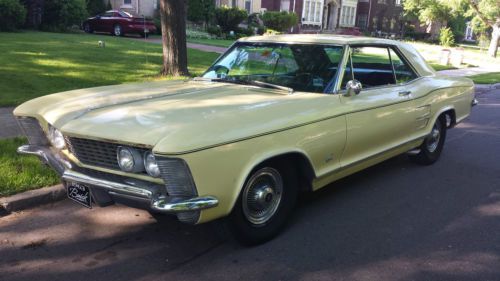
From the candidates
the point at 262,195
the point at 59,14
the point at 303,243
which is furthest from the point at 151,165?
the point at 59,14

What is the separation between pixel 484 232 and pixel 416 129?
1507mm

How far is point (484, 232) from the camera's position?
14.5 feet

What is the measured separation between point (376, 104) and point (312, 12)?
39061 mm

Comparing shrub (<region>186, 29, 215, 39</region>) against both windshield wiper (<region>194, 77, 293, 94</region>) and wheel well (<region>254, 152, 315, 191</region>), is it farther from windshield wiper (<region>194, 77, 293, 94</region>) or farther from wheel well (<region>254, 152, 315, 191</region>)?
wheel well (<region>254, 152, 315, 191</region>)

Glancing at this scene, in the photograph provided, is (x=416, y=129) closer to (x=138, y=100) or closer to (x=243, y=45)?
(x=243, y=45)

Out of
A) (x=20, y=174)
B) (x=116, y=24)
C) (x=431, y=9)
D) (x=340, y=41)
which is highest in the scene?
(x=431, y=9)

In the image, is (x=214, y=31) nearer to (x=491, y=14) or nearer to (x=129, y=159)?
(x=491, y=14)

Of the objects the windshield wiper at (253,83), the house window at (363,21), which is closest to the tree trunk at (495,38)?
the house window at (363,21)

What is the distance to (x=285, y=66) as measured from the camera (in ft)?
16.0

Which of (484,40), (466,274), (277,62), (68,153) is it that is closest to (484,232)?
(466,274)

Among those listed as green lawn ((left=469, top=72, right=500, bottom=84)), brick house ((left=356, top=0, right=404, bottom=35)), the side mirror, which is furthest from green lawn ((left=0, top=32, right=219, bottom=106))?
brick house ((left=356, top=0, right=404, bottom=35))

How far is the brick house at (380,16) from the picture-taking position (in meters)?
49.5

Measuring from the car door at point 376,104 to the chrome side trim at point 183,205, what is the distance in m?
1.68

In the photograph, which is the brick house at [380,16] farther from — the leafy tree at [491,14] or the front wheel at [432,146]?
the front wheel at [432,146]
